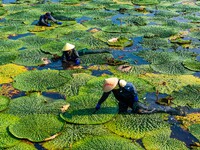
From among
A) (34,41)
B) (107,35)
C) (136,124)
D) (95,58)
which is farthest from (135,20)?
(136,124)

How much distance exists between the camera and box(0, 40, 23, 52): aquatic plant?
10117 millimetres

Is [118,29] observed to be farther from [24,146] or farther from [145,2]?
[24,146]

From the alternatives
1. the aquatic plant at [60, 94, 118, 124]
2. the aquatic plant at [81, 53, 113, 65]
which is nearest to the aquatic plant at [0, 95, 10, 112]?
the aquatic plant at [60, 94, 118, 124]

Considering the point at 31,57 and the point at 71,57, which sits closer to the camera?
the point at 71,57

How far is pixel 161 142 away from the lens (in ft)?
17.9

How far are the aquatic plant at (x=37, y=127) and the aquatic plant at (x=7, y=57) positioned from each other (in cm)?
352

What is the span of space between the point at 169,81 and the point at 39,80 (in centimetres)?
368

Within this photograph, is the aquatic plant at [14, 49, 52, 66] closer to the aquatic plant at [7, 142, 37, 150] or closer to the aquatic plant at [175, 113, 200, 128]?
the aquatic plant at [7, 142, 37, 150]

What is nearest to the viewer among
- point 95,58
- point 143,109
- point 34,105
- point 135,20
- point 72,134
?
point 72,134

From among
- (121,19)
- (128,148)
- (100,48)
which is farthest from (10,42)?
(128,148)

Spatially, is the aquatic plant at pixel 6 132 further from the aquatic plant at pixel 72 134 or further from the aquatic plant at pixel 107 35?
the aquatic plant at pixel 107 35

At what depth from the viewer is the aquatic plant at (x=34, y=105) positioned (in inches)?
254

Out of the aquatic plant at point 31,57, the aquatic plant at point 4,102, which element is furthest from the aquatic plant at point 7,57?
the aquatic plant at point 4,102

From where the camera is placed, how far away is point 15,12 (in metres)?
14.8
